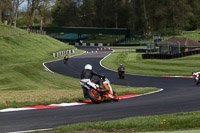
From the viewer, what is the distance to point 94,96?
587 inches

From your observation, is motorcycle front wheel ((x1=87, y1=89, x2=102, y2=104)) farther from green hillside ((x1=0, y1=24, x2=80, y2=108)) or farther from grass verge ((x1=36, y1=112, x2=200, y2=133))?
grass verge ((x1=36, y1=112, x2=200, y2=133))

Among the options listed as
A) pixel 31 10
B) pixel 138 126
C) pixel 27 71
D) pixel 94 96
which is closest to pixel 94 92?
pixel 94 96

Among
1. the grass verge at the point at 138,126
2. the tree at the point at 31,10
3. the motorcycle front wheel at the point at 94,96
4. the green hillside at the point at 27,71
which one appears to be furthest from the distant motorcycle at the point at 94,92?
the tree at the point at 31,10

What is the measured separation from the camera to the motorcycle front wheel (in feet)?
48.6

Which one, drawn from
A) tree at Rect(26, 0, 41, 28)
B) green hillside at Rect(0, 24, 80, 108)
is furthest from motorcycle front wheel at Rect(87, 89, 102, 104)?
tree at Rect(26, 0, 41, 28)

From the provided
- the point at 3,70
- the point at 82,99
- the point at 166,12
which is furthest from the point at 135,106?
the point at 166,12

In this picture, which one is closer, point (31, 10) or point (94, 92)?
point (94, 92)

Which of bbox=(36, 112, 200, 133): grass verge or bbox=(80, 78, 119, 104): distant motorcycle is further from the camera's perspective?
bbox=(80, 78, 119, 104): distant motorcycle

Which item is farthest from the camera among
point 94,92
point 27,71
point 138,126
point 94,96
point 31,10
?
point 31,10

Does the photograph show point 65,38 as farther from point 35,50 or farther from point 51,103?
point 51,103

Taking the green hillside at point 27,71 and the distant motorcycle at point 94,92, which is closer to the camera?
the distant motorcycle at point 94,92

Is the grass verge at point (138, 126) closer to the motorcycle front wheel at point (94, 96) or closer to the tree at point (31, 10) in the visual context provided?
the motorcycle front wheel at point (94, 96)

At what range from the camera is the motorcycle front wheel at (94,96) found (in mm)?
14820

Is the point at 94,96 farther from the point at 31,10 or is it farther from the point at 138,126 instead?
Answer: the point at 31,10
